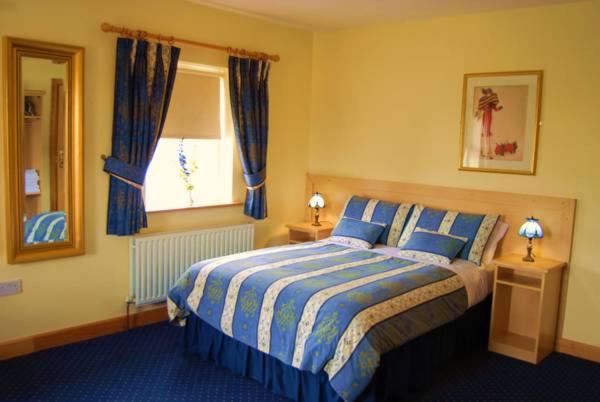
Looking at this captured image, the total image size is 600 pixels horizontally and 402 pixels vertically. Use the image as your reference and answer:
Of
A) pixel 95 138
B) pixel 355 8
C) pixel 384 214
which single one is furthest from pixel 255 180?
pixel 355 8

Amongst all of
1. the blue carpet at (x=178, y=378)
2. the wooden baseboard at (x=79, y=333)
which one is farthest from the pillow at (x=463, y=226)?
the wooden baseboard at (x=79, y=333)

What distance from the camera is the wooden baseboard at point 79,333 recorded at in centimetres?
354

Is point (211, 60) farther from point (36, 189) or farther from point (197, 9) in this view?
point (36, 189)

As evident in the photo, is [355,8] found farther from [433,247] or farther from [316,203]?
[433,247]

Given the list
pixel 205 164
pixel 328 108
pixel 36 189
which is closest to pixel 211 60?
pixel 205 164

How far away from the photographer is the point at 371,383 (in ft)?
9.43

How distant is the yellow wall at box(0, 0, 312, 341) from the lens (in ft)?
11.5

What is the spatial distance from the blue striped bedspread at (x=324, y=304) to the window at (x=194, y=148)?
0.95m

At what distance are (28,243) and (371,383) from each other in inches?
91.7

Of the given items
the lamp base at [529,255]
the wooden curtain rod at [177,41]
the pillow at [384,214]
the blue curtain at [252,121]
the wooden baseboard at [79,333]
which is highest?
the wooden curtain rod at [177,41]

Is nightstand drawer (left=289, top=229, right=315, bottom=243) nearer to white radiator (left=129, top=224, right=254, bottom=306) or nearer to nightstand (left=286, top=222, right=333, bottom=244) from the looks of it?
nightstand (left=286, top=222, right=333, bottom=244)

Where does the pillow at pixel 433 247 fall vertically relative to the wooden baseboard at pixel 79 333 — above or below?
above

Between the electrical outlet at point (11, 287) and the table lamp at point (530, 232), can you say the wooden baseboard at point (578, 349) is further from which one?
the electrical outlet at point (11, 287)

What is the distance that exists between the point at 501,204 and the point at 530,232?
416 mm
